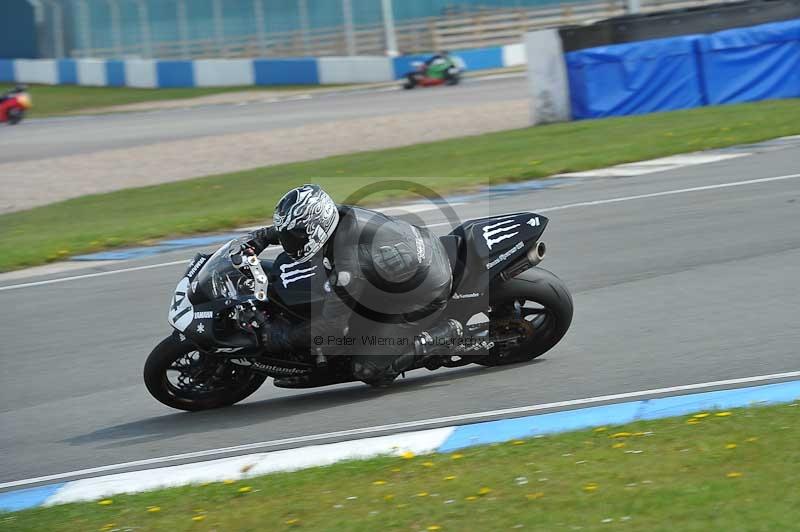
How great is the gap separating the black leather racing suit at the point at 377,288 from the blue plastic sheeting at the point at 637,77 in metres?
13.7

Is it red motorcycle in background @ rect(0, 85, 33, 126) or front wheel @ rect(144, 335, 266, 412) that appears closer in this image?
front wheel @ rect(144, 335, 266, 412)

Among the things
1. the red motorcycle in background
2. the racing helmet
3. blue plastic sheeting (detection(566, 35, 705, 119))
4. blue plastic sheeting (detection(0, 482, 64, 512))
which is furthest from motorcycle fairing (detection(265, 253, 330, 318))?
the red motorcycle in background

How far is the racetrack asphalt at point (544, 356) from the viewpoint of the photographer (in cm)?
675

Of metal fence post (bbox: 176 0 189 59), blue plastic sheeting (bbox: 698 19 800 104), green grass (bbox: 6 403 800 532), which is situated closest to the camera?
green grass (bbox: 6 403 800 532)

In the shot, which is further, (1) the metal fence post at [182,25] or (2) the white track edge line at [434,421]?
(1) the metal fence post at [182,25]

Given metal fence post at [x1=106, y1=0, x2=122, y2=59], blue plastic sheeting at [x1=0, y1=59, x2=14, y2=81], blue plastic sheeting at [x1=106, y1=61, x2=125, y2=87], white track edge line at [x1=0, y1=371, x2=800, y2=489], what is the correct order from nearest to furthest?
white track edge line at [x1=0, y1=371, x2=800, y2=489] < blue plastic sheeting at [x1=106, y1=61, x2=125, y2=87] < metal fence post at [x1=106, y1=0, x2=122, y2=59] < blue plastic sheeting at [x1=0, y1=59, x2=14, y2=81]

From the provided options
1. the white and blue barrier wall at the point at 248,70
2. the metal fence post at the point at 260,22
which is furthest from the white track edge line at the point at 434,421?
the metal fence post at the point at 260,22

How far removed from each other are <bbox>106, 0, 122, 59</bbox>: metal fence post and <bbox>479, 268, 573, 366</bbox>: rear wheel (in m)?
43.2

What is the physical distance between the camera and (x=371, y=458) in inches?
229

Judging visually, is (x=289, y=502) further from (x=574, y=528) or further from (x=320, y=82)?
(x=320, y=82)

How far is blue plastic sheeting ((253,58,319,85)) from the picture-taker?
41.1 m

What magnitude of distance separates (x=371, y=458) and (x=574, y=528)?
1.60m

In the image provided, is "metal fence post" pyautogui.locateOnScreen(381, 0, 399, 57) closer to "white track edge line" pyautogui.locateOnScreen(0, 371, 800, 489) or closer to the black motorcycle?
the black motorcycle

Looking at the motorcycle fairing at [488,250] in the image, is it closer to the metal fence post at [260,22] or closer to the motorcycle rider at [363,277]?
the motorcycle rider at [363,277]
